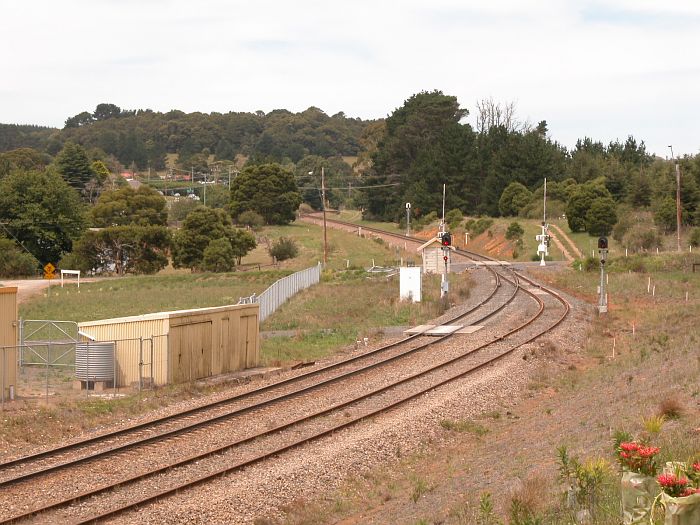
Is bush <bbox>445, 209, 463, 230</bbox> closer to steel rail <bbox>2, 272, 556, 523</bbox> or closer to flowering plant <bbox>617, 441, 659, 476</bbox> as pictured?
steel rail <bbox>2, 272, 556, 523</bbox>

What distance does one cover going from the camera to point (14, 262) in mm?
82562

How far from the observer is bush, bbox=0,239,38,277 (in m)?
82.1

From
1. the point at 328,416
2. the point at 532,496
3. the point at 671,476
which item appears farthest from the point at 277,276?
the point at 671,476

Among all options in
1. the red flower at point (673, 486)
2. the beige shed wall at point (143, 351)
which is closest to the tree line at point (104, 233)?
the beige shed wall at point (143, 351)

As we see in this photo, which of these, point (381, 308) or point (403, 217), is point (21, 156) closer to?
point (403, 217)

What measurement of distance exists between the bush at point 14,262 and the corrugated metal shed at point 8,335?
196 feet

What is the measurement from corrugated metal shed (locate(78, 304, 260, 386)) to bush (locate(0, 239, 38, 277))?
2232 inches

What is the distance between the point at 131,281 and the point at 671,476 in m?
65.8

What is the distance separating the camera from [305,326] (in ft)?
136

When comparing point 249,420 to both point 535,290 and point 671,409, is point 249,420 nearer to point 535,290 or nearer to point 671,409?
point 671,409

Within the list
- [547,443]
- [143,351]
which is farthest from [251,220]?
[547,443]

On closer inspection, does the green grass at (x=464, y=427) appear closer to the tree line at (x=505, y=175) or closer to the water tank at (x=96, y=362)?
the water tank at (x=96, y=362)

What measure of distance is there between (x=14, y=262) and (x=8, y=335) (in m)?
60.4

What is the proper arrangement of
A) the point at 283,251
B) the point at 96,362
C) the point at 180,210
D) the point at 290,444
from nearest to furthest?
the point at 290,444, the point at 96,362, the point at 283,251, the point at 180,210
